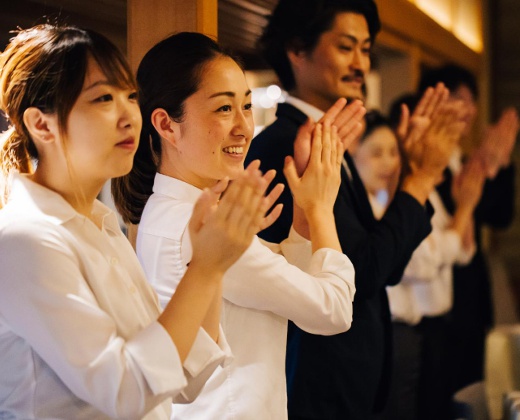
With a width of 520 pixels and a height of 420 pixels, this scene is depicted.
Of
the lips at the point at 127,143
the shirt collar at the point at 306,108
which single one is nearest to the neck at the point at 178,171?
the lips at the point at 127,143

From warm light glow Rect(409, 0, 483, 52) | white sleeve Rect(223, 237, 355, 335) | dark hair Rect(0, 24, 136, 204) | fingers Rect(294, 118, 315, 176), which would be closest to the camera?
dark hair Rect(0, 24, 136, 204)

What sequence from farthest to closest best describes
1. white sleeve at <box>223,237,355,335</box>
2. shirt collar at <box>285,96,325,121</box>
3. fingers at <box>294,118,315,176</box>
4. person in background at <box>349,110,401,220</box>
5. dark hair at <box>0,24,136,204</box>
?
person in background at <box>349,110,401,220</box>
shirt collar at <box>285,96,325,121</box>
fingers at <box>294,118,315,176</box>
white sleeve at <box>223,237,355,335</box>
dark hair at <box>0,24,136,204</box>

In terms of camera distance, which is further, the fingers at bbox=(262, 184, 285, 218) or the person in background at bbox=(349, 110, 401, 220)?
the person in background at bbox=(349, 110, 401, 220)

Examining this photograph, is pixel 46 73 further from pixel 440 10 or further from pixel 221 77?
pixel 440 10

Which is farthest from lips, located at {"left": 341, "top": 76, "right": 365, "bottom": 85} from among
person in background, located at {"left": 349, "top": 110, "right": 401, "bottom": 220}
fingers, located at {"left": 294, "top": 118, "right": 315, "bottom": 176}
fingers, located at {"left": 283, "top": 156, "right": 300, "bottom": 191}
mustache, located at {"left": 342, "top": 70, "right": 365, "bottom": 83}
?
person in background, located at {"left": 349, "top": 110, "right": 401, "bottom": 220}

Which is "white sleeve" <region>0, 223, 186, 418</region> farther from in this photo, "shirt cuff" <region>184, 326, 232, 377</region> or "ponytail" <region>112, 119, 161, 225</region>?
"ponytail" <region>112, 119, 161, 225</region>

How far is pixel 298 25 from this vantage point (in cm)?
230

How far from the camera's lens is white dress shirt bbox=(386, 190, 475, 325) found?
3.10m

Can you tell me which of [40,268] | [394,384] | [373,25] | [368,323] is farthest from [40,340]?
[394,384]

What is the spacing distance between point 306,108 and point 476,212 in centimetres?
208

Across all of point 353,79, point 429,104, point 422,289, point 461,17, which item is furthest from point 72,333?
point 461,17

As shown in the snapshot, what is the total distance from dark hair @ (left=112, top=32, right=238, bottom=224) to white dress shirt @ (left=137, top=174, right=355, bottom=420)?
0.28 ft

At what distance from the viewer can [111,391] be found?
110 cm

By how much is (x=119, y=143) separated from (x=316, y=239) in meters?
0.55
